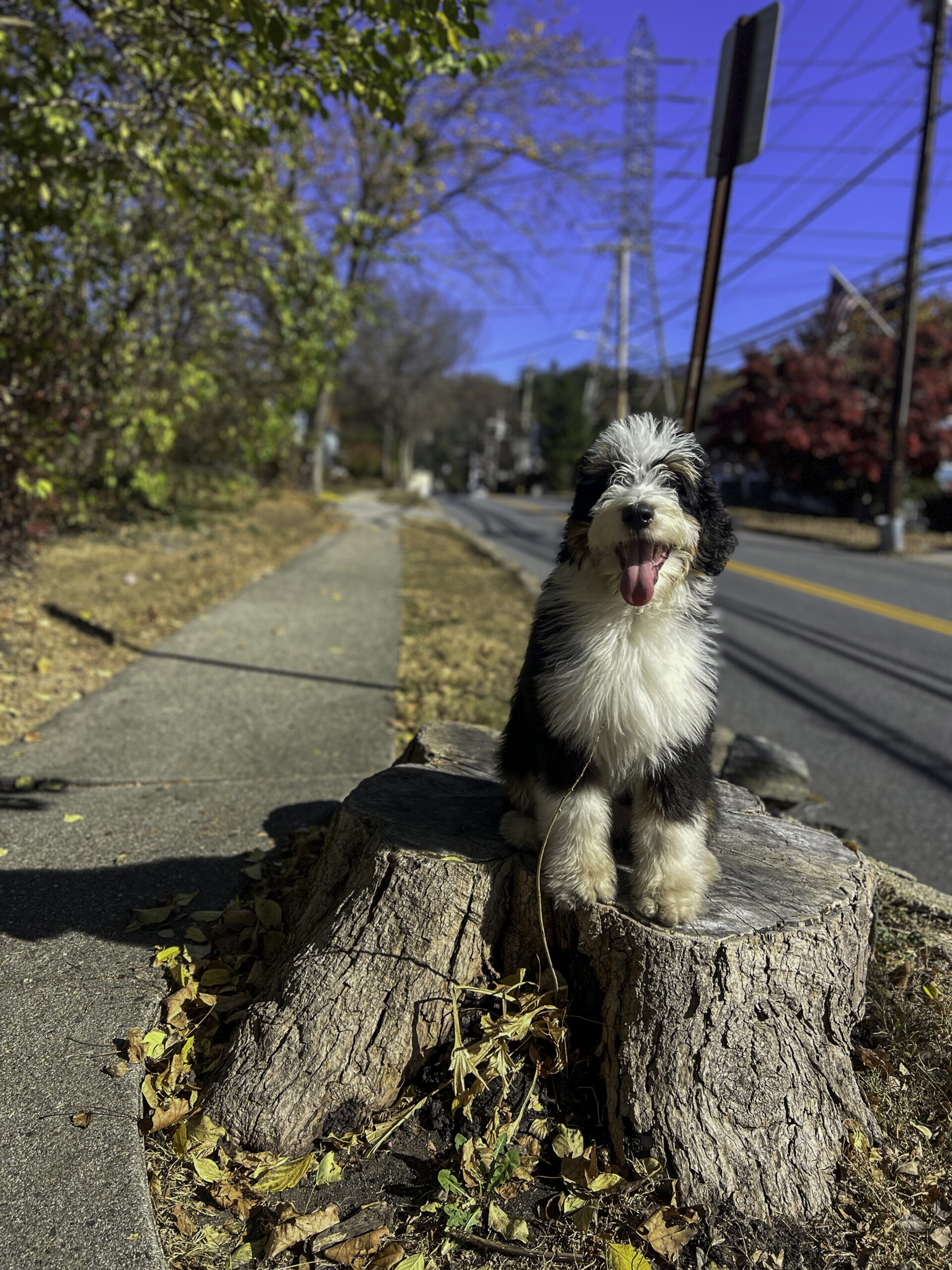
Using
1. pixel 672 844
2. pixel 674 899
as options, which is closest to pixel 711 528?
pixel 672 844

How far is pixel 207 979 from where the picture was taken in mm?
2828

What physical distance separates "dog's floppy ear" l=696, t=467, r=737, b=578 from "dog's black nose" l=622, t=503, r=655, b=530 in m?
0.27

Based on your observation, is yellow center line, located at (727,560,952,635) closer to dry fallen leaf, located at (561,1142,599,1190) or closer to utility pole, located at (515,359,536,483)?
dry fallen leaf, located at (561,1142,599,1190)

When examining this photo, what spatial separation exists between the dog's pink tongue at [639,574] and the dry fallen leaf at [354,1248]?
1696 millimetres

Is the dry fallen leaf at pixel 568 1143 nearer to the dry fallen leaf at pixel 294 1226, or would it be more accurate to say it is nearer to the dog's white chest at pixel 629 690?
the dry fallen leaf at pixel 294 1226

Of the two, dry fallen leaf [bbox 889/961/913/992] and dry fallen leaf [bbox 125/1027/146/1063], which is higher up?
dry fallen leaf [bbox 889/961/913/992]

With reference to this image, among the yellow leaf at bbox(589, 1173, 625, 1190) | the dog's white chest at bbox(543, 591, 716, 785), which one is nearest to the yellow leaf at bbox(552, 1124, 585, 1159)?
the yellow leaf at bbox(589, 1173, 625, 1190)

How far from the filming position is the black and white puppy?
7.43 feet

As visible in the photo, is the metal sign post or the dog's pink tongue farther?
the metal sign post

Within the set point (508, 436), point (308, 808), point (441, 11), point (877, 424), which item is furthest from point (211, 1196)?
point (508, 436)

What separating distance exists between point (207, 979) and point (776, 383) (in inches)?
1250

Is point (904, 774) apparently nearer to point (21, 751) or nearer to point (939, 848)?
point (939, 848)

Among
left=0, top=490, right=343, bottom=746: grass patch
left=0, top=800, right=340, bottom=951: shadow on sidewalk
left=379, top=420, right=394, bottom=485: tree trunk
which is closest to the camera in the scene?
left=0, top=800, right=340, bottom=951: shadow on sidewalk

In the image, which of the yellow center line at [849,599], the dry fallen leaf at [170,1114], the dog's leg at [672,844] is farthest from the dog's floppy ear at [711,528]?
the yellow center line at [849,599]
